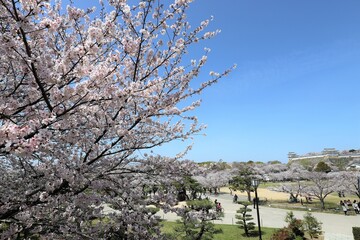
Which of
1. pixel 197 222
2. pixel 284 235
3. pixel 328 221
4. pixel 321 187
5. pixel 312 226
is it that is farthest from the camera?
pixel 321 187

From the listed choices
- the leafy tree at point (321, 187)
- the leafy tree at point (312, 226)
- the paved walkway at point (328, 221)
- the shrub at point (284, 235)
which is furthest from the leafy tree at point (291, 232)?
the leafy tree at point (321, 187)

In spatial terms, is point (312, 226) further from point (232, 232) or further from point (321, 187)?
point (321, 187)

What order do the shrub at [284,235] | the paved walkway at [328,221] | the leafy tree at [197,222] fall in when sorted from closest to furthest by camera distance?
1. the leafy tree at [197,222]
2. the shrub at [284,235]
3. the paved walkway at [328,221]

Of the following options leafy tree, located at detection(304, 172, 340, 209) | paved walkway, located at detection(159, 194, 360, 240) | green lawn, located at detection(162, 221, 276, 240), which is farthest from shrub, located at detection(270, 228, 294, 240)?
leafy tree, located at detection(304, 172, 340, 209)

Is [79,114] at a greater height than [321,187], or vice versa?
[79,114]

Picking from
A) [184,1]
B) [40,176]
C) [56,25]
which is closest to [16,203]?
[40,176]

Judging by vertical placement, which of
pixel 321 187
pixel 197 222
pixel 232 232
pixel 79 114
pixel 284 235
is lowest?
pixel 232 232

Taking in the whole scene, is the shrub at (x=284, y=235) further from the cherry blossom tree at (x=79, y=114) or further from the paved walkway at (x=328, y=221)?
the cherry blossom tree at (x=79, y=114)

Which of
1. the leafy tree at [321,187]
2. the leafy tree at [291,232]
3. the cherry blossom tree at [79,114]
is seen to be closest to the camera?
the cherry blossom tree at [79,114]

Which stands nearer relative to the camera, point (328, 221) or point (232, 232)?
point (232, 232)

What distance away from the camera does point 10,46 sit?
2.52 m

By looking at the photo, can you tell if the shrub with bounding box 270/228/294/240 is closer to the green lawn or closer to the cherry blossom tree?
the green lawn

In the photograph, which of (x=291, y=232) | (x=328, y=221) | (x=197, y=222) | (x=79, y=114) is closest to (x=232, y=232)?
(x=291, y=232)

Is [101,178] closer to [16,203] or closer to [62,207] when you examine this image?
[62,207]
